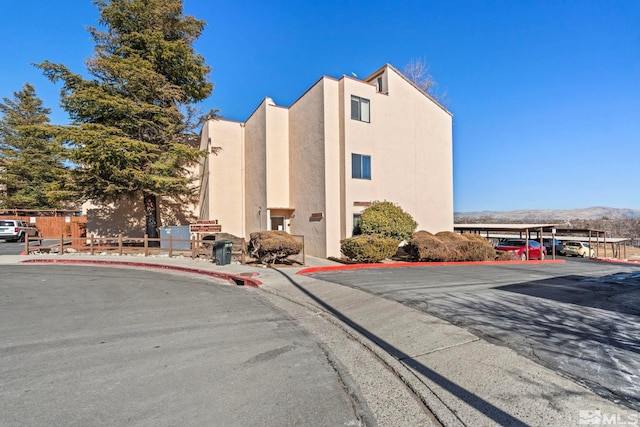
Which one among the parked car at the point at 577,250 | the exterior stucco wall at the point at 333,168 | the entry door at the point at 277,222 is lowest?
the parked car at the point at 577,250

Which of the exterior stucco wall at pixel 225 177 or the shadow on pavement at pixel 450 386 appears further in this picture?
the exterior stucco wall at pixel 225 177

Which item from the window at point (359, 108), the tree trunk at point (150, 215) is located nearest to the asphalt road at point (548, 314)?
the window at point (359, 108)

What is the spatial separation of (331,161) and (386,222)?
4087 mm

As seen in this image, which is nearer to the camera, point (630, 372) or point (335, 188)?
point (630, 372)

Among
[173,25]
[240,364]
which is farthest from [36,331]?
[173,25]

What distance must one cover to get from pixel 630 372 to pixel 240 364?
4532 mm

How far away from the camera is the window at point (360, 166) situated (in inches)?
639

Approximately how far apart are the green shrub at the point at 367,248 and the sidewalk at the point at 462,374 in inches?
259

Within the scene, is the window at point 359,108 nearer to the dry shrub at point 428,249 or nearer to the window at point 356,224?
the window at point 356,224

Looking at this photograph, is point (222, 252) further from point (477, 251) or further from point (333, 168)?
point (477, 251)

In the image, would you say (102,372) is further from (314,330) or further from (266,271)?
(266,271)

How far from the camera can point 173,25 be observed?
60.9 ft

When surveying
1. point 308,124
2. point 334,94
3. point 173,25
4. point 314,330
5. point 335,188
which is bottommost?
point 314,330

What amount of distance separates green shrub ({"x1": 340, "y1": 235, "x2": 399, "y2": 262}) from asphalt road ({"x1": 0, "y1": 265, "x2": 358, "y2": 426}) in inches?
283
